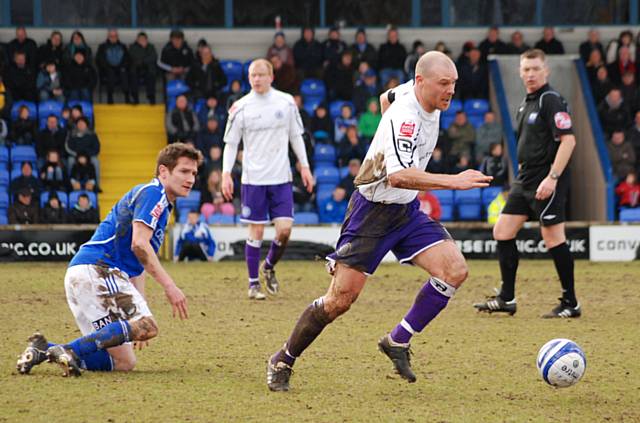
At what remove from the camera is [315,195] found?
19.3 m

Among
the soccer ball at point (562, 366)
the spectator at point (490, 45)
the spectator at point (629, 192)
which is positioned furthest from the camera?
the spectator at point (490, 45)

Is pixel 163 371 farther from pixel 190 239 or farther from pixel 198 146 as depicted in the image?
pixel 198 146

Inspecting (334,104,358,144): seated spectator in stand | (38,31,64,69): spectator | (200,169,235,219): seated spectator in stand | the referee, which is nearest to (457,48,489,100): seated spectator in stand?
(334,104,358,144): seated spectator in stand

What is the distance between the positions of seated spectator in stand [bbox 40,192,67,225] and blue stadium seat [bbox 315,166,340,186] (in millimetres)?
4353

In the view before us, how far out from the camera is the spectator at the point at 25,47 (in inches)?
826

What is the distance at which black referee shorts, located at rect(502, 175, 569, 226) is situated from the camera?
33.1ft

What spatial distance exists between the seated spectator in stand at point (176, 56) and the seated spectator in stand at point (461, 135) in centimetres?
499

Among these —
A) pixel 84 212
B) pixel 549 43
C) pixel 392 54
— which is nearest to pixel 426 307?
pixel 84 212

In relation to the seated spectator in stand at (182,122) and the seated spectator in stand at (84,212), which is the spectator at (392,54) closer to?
the seated spectator in stand at (182,122)

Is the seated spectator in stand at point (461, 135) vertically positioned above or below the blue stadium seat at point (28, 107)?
below

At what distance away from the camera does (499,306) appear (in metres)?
10.4

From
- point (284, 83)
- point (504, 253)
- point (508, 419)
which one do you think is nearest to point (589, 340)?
point (504, 253)

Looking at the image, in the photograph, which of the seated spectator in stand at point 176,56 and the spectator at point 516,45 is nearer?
the seated spectator in stand at point 176,56

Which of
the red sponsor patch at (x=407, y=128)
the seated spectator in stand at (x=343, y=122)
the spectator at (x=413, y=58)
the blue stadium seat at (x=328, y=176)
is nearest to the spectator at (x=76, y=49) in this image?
the seated spectator in stand at (x=343, y=122)
